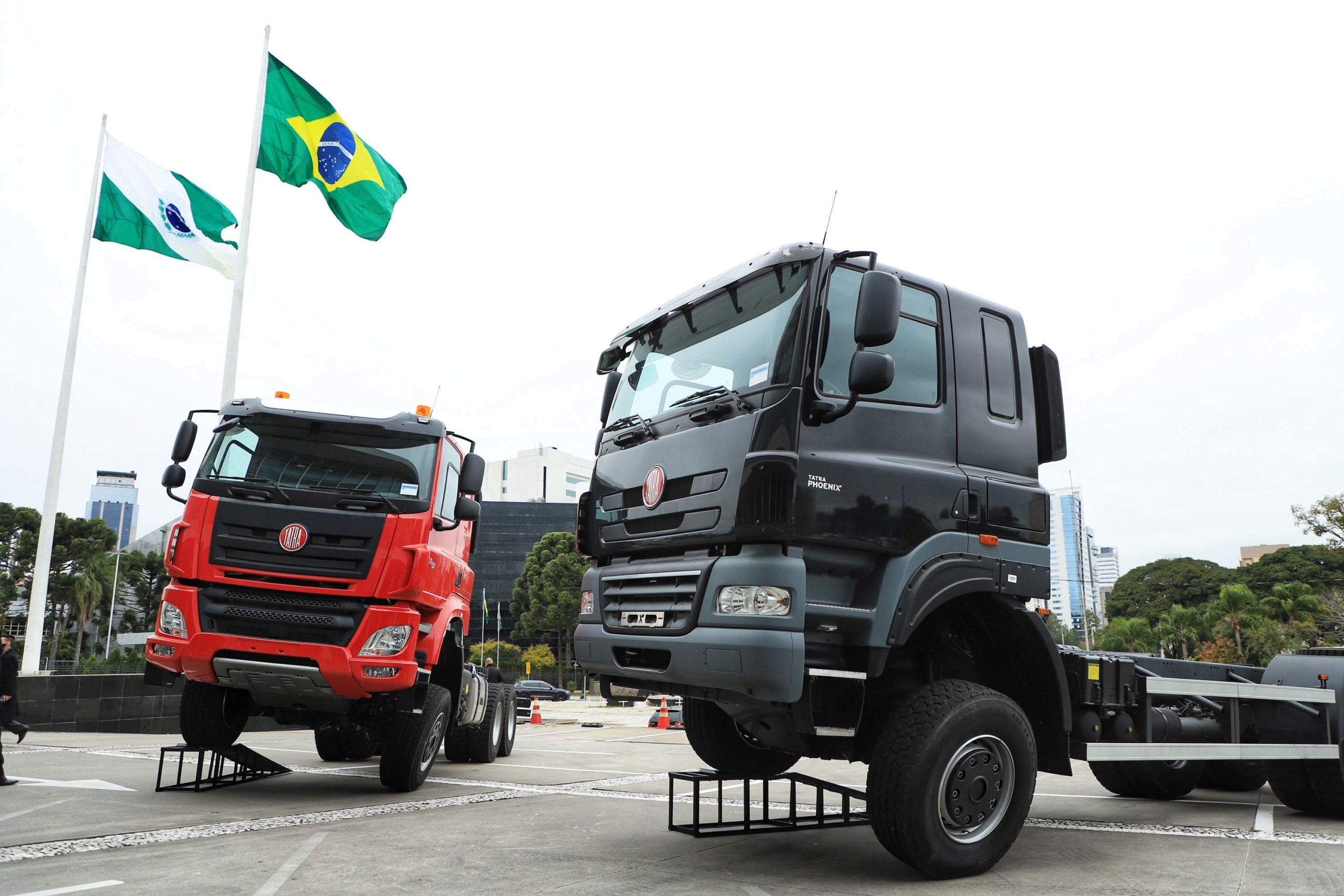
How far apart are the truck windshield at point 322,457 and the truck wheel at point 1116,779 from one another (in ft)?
20.0

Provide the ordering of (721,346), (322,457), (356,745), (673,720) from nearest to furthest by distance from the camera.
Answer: (721,346) → (322,457) → (356,745) → (673,720)

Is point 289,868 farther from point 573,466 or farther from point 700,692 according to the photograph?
point 573,466

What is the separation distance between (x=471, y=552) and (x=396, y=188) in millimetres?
8665

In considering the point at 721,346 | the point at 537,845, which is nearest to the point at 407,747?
the point at 537,845

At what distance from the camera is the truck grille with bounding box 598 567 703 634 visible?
471 cm

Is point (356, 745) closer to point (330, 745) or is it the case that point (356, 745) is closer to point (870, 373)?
point (330, 745)

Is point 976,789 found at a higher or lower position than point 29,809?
higher

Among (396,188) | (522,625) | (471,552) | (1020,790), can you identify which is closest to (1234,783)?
(1020,790)

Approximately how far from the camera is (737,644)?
4332 millimetres

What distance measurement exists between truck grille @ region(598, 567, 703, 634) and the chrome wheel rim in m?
1.47

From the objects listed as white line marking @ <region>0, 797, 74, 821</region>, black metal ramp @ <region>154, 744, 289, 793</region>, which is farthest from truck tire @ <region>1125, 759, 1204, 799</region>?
white line marking @ <region>0, 797, 74, 821</region>

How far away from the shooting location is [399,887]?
14.3 feet

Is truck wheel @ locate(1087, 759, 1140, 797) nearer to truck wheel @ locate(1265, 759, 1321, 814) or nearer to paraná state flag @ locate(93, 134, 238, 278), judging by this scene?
truck wheel @ locate(1265, 759, 1321, 814)

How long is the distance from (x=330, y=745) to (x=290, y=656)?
Answer: 4.39 meters
